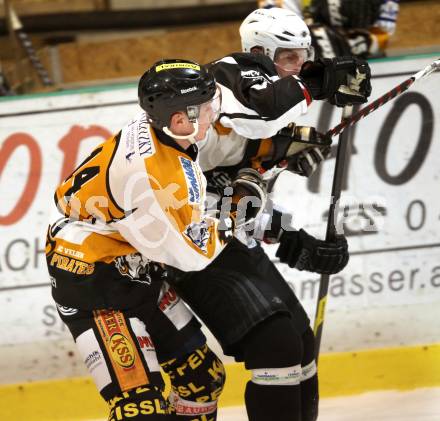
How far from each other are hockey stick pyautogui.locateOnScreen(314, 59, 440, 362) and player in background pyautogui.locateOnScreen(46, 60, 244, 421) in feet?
1.53

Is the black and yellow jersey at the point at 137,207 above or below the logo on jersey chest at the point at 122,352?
above

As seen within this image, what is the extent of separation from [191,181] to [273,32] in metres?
0.73

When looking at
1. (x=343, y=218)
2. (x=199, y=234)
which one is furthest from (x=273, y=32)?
(x=343, y=218)

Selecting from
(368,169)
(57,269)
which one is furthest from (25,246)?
(368,169)

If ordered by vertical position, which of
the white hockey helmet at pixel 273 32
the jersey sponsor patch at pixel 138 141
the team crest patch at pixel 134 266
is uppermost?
the white hockey helmet at pixel 273 32

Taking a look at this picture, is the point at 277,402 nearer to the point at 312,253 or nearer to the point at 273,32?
the point at 312,253

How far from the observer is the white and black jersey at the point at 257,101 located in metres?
2.56

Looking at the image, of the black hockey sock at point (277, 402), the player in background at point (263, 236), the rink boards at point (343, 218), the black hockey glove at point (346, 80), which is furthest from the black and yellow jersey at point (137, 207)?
the rink boards at point (343, 218)

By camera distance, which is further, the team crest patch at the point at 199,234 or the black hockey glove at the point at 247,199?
the black hockey glove at the point at 247,199

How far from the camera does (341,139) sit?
9.79 ft

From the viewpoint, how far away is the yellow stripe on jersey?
7.82ft

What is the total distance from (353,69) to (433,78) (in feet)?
3.04

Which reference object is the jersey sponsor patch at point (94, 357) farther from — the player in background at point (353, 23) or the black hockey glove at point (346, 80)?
the player in background at point (353, 23)

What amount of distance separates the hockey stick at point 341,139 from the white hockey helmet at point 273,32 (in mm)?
277
